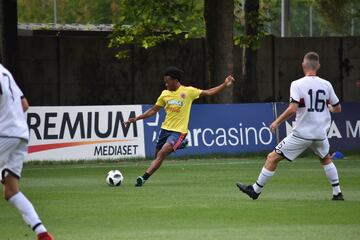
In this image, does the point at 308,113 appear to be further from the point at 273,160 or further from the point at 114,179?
the point at 114,179

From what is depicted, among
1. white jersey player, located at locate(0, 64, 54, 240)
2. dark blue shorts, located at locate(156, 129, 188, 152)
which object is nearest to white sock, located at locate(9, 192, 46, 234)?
white jersey player, located at locate(0, 64, 54, 240)

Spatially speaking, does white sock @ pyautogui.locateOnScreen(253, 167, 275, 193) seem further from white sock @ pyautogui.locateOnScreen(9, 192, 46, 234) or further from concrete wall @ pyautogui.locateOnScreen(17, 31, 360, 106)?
concrete wall @ pyautogui.locateOnScreen(17, 31, 360, 106)

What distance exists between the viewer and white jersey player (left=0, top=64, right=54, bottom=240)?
447 inches

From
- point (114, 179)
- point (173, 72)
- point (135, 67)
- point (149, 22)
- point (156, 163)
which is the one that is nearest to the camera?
point (156, 163)

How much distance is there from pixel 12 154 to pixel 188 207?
4678 mm

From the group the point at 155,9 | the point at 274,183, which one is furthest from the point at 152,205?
the point at 155,9

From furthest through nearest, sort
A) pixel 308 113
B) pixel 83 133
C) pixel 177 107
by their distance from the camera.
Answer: pixel 83 133 < pixel 177 107 < pixel 308 113

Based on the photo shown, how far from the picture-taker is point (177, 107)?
20.2m

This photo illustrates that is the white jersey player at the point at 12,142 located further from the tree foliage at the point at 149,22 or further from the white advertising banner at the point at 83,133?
the tree foliage at the point at 149,22

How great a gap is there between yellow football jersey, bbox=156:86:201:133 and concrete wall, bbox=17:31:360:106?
19060 millimetres

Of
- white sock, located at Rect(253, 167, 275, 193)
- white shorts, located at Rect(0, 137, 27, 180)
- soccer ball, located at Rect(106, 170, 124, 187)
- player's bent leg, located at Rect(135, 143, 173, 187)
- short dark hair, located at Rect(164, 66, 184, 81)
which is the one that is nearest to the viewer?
white shorts, located at Rect(0, 137, 27, 180)

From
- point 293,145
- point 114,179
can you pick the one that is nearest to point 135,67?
point 114,179

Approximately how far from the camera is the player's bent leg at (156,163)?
1968cm

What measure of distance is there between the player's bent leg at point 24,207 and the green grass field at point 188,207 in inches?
50.4
